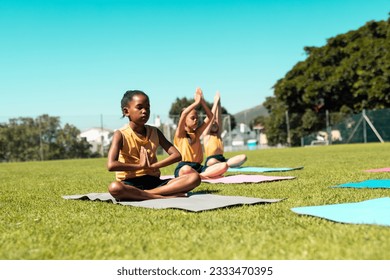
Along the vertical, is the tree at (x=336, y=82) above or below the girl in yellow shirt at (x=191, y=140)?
above

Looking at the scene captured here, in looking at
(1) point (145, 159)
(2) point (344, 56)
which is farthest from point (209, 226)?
(2) point (344, 56)

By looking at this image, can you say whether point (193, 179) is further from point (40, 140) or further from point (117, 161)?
point (40, 140)

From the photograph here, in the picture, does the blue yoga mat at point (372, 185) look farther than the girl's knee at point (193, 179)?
Yes

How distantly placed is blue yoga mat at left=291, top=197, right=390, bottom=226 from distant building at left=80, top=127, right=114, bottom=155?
83.6ft

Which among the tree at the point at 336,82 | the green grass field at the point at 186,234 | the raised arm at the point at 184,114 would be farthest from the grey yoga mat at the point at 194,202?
the tree at the point at 336,82

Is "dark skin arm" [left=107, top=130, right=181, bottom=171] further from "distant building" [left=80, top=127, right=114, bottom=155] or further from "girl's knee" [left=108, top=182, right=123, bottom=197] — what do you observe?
"distant building" [left=80, top=127, right=114, bottom=155]

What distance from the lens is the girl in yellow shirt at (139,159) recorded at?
5156mm

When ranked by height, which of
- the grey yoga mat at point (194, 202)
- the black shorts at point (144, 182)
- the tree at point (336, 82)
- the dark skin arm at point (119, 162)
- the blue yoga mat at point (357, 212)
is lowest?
the blue yoga mat at point (357, 212)

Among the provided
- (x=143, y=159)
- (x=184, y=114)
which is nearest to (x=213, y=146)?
(x=184, y=114)

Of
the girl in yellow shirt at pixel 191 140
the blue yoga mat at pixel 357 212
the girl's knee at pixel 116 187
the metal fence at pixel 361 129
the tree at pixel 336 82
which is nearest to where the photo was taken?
A: the blue yoga mat at pixel 357 212

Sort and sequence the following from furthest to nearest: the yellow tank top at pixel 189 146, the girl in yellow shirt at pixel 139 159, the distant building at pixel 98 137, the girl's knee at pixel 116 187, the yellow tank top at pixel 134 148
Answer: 1. the distant building at pixel 98 137
2. the yellow tank top at pixel 189 146
3. the yellow tank top at pixel 134 148
4. the girl in yellow shirt at pixel 139 159
5. the girl's knee at pixel 116 187

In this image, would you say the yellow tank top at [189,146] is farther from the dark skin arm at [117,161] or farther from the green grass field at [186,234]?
the green grass field at [186,234]

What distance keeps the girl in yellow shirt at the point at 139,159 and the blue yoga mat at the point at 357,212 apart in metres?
1.75
